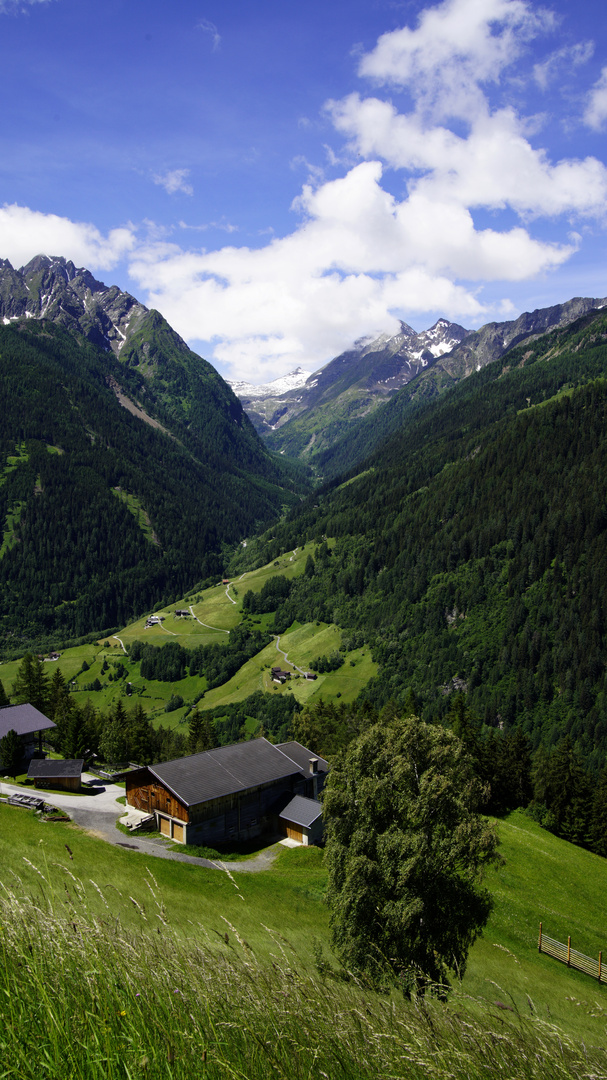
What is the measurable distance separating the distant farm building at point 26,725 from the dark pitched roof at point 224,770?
28557 millimetres

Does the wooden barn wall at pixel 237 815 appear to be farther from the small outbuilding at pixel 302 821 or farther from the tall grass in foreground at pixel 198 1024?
the tall grass in foreground at pixel 198 1024

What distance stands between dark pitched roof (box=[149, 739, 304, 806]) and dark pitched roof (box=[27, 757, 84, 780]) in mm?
13150

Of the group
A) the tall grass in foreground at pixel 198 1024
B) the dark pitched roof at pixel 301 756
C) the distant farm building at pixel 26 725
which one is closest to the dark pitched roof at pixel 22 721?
the distant farm building at pixel 26 725

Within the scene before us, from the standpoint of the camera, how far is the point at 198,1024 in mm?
6043

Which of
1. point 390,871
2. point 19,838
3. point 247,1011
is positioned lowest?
point 19,838

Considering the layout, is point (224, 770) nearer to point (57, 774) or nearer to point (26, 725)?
point (57, 774)

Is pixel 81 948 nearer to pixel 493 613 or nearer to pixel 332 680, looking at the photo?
pixel 332 680

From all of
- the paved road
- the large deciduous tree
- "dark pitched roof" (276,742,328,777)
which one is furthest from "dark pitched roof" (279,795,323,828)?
the large deciduous tree

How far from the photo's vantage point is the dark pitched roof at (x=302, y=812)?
63844mm

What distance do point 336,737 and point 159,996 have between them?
297 ft

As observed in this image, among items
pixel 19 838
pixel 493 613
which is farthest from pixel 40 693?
pixel 493 613

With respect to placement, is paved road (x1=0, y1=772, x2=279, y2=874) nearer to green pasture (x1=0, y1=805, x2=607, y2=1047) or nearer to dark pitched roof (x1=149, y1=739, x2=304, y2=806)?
green pasture (x1=0, y1=805, x2=607, y2=1047)

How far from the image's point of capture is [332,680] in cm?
19325

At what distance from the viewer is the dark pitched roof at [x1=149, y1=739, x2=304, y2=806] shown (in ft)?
201
